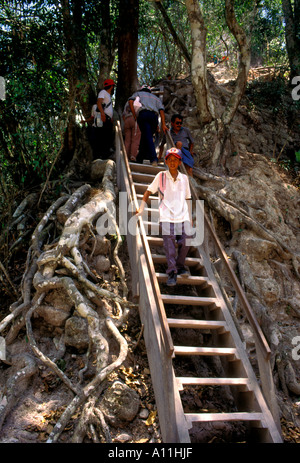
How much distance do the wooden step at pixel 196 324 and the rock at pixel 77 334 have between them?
1.04m

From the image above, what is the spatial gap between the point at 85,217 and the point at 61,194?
1361 mm

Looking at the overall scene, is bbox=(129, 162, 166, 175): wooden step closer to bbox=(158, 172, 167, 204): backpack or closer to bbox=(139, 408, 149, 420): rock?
bbox=(158, 172, 167, 204): backpack

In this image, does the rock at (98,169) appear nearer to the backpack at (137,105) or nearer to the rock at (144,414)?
the backpack at (137,105)

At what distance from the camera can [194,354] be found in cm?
401

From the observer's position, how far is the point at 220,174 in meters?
7.75

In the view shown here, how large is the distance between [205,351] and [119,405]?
1069 millimetres

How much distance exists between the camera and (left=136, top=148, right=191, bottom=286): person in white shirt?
182 inches

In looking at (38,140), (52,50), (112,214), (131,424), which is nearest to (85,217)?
(112,214)

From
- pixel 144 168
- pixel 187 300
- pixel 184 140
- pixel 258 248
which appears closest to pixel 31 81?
pixel 144 168

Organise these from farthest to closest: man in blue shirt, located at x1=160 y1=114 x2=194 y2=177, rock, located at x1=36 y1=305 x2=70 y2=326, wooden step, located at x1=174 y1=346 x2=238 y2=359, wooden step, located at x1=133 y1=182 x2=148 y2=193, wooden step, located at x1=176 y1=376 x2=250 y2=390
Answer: man in blue shirt, located at x1=160 y1=114 x2=194 y2=177, wooden step, located at x1=133 y1=182 x2=148 y2=193, rock, located at x1=36 y1=305 x2=70 y2=326, wooden step, located at x1=174 y1=346 x2=238 y2=359, wooden step, located at x1=176 y1=376 x2=250 y2=390

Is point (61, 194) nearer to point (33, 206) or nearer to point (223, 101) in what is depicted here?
point (33, 206)

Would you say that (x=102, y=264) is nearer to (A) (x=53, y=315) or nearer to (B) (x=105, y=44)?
(A) (x=53, y=315)

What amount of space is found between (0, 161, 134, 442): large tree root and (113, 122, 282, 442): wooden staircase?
0.44 m

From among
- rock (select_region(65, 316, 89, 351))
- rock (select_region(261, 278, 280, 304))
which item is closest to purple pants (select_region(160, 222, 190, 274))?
rock (select_region(65, 316, 89, 351))
